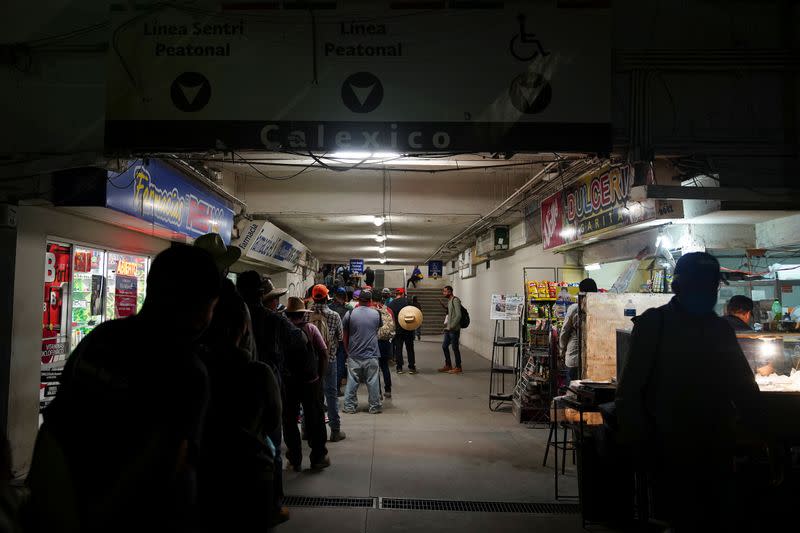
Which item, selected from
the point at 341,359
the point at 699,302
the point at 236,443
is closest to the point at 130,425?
the point at 236,443

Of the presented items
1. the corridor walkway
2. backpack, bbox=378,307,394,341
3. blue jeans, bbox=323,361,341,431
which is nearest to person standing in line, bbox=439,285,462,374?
backpack, bbox=378,307,394,341

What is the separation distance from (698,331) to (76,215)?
5874mm

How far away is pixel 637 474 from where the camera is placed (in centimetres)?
378

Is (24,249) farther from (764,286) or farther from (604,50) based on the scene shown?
(764,286)

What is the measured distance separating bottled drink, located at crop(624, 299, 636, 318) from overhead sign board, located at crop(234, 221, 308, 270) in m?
7.43

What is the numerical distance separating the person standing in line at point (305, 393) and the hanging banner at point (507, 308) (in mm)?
4777

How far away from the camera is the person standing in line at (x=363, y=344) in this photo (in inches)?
300

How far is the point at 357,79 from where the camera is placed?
4180 mm

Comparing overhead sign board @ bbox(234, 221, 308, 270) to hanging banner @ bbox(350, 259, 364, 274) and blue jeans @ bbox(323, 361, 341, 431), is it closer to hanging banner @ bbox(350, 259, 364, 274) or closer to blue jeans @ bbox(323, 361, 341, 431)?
blue jeans @ bbox(323, 361, 341, 431)

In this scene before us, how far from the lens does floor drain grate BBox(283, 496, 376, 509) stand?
4.32 meters

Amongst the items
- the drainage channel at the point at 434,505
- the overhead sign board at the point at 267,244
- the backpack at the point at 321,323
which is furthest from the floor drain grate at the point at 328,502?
the overhead sign board at the point at 267,244

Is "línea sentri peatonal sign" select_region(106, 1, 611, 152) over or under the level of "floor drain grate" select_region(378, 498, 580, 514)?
over

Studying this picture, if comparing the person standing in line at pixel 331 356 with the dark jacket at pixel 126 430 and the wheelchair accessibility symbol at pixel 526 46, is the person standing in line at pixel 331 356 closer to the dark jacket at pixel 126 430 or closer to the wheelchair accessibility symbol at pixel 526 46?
the wheelchair accessibility symbol at pixel 526 46

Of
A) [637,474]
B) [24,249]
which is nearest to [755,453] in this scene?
[637,474]
